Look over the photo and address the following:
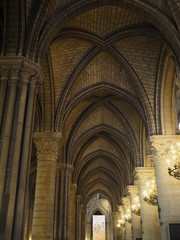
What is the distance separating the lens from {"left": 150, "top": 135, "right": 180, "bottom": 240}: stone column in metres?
11.8

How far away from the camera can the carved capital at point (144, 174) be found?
17681 millimetres

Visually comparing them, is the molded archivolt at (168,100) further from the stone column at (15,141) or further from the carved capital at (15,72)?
the carved capital at (15,72)

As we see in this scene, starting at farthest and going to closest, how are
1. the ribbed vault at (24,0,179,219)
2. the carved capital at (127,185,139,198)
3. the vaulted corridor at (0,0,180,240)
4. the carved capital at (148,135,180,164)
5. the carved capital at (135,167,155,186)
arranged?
the carved capital at (127,185,139,198) → the carved capital at (135,167,155,186) → the carved capital at (148,135,180,164) → the ribbed vault at (24,0,179,219) → the vaulted corridor at (0,0,180,240)

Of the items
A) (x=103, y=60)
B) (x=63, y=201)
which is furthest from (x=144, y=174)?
(x=103, y=60)

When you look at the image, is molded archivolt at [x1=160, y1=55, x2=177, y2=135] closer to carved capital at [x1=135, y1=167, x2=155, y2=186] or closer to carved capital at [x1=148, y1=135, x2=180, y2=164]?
carved capital at [x1=148, y1=135, x2=180, y2=164]

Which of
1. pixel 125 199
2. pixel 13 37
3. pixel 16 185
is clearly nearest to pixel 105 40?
pixel 13 37

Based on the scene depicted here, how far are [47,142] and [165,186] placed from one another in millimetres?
5887

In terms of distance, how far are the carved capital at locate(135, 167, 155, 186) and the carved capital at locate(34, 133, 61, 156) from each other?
6.50m

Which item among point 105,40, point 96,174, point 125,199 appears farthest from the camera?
point 96,174

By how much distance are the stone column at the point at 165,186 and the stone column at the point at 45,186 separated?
4774 millimetres

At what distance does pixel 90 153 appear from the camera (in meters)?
26.3

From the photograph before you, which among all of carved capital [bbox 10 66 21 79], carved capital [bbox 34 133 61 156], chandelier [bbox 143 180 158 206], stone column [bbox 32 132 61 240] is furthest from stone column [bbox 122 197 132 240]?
carved capital [bbox 10 66 21 79]

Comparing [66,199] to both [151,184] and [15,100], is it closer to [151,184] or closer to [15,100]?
[151,184]

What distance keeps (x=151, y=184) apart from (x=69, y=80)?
22.6 feet
